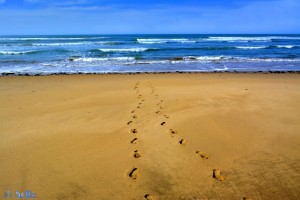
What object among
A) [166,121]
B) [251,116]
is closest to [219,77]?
[251,116]

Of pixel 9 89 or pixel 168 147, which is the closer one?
pixel 168 147

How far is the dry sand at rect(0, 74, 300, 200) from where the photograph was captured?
3.52m

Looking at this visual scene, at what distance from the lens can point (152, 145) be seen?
4641 mm

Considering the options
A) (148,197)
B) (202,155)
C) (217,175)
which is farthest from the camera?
(202,155)

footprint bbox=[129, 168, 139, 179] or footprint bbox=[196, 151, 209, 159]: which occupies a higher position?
footprint bbox=[196, 151, 209, 159]

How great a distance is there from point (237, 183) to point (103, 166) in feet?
6.51

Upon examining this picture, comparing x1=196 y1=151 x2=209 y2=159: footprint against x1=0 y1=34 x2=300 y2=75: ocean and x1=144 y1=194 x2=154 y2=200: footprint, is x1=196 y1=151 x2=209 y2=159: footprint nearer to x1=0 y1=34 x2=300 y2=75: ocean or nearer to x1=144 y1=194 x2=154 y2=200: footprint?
x1=144 y1=194 x2=154 y2=200: footprint

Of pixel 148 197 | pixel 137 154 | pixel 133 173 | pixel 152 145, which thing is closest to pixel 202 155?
pixel 152 145

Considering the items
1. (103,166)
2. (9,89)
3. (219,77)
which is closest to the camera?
(103,166)

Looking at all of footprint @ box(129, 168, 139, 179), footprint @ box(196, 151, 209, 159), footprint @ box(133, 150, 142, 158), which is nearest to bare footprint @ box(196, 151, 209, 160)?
footprint @ box(196, 151, 209, 159)

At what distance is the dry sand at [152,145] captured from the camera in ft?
11.5

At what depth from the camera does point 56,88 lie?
32.0ft

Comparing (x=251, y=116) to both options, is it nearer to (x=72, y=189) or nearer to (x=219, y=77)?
(x=72, y=189)

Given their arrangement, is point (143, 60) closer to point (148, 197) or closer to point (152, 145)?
point (152, 145)
